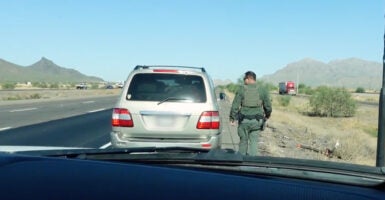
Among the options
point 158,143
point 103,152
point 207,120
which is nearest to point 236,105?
point 207,120

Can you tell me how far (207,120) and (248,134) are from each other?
1.74m

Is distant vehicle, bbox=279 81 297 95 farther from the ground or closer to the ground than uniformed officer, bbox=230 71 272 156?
closer to the ground

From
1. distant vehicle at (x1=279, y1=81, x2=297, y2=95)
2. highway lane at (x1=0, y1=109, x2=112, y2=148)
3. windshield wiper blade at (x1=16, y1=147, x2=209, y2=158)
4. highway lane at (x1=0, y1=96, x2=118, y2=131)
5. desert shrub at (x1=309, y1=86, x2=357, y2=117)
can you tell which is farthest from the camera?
distant vehicle at (x1=279, y1=81, x2=297, y2=95)

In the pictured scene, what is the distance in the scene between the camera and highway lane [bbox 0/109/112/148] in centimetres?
1544

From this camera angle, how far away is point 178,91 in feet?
32.0

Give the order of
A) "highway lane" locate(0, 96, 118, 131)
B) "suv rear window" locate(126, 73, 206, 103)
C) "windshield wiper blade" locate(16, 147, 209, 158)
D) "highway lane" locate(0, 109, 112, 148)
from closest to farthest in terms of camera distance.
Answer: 1. "windshield wiper blade" locate(16, 147, 209, 158)
2. "suv rear window" locate(126, 73, 206, 103)
3. "highway lane" locate(0, 109, 112, 148)
4. "highway lane" locate(0, 96, 118, 131)

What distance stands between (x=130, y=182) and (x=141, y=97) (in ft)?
23.8

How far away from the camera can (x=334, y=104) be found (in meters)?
45.4

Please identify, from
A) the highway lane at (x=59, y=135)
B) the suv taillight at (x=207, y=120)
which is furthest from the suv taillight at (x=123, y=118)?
the highway lane at (x=59, y=135)

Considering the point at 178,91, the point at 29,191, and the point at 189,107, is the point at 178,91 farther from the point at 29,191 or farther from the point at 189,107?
the point at 29,191

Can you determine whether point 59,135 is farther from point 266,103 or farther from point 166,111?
point 166,111

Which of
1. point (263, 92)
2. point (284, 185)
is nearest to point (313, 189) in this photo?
point (284, 185)

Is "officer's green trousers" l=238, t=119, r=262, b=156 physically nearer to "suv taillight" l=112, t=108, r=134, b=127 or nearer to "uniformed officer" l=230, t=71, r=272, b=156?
"uniformed officer" l=230, t=71, r=272, b=156

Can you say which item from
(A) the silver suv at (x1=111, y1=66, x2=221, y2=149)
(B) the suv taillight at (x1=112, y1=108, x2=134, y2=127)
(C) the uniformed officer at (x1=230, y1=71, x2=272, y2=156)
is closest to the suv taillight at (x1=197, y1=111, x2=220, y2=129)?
(A) the silver suv at (x1=111, y1=66, x2=221, y2=149)
